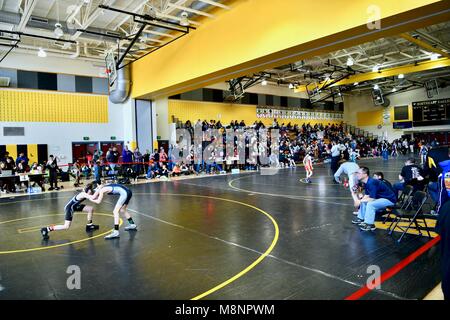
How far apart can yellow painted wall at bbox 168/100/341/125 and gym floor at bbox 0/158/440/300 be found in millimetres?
14174

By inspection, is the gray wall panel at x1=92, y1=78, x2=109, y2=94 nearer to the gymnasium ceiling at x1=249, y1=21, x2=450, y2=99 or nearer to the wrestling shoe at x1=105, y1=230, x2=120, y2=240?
the gymnasium ceiling at x1=249, y1=21, x2=450, y2=99

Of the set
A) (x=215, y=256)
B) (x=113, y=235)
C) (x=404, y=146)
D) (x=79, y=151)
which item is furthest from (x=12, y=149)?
(x=404, y=146)

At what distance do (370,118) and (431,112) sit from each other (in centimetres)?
622

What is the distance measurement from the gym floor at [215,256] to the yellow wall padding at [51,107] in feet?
32.8

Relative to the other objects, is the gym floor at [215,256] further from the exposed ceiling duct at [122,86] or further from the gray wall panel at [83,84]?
the gray wall panel at [83,84]

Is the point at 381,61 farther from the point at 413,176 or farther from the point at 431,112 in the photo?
the point at 413,176

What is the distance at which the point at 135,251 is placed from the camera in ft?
17.2

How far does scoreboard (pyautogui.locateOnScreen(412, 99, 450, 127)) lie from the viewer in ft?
97.0

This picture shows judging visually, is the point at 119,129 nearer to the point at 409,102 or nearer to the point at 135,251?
the point at 135,251

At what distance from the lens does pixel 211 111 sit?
23.9 metres
